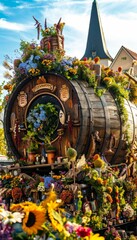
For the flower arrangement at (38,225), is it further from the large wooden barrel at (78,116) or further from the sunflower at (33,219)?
the large wooden barrel at (78,116)

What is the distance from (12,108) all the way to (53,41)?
168 centimetres

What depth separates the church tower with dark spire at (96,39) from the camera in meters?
29.0

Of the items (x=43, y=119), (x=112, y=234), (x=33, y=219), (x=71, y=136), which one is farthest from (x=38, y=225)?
(x=43, y=119)

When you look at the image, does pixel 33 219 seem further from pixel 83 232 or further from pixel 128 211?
pixel 128 211

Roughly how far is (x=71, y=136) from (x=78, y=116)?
426 millimetres

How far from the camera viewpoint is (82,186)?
221 inches

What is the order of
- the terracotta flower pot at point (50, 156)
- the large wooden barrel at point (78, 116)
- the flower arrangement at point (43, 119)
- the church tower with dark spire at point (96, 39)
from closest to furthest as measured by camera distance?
the large wooden barrel at point (78, 116) < the terracotta flower pot at point (50, 156) < the flower arrangement at point (43, 119) < the church tower with dark spire at point (96, 39)

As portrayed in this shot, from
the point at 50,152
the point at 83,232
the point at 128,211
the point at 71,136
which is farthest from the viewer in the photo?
the point at 50,152

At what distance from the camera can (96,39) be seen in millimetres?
29609

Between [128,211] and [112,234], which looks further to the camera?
[128,211]

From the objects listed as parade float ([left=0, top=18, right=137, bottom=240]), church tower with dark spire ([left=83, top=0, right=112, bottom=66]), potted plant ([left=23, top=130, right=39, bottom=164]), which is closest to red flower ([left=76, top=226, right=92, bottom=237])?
parade float ([left=0, top=18, right=137, bottom=240])

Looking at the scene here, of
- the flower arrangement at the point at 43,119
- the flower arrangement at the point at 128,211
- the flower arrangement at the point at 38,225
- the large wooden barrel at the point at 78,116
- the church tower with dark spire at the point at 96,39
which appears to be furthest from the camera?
the church tower with dark spire at the point at 96,39

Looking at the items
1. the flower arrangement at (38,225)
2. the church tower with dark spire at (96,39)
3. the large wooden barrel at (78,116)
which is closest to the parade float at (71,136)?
the large wooden barrel at (78,116)

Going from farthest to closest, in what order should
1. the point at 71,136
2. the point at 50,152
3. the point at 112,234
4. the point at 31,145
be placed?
the point at 31,145, the point at 50,152, the point at 71,136, the point at 112,234
